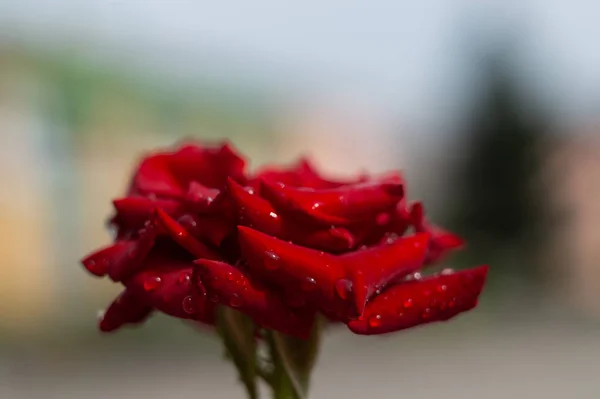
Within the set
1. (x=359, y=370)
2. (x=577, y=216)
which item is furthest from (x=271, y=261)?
(x=577, y=216)

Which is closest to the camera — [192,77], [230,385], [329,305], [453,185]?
[329,305]

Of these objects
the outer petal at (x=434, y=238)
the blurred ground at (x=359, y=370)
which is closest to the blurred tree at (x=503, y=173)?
the blurred ground at (x=359, y=370)

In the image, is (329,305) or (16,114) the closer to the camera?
(329,305)

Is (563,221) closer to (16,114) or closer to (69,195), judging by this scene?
(69,195)

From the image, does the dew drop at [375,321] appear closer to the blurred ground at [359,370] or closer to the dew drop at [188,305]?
the dew drop at [188,305]

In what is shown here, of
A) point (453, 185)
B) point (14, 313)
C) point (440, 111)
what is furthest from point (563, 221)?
point (14, 313)

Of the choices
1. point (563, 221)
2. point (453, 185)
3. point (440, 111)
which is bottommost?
point (563, 221)
